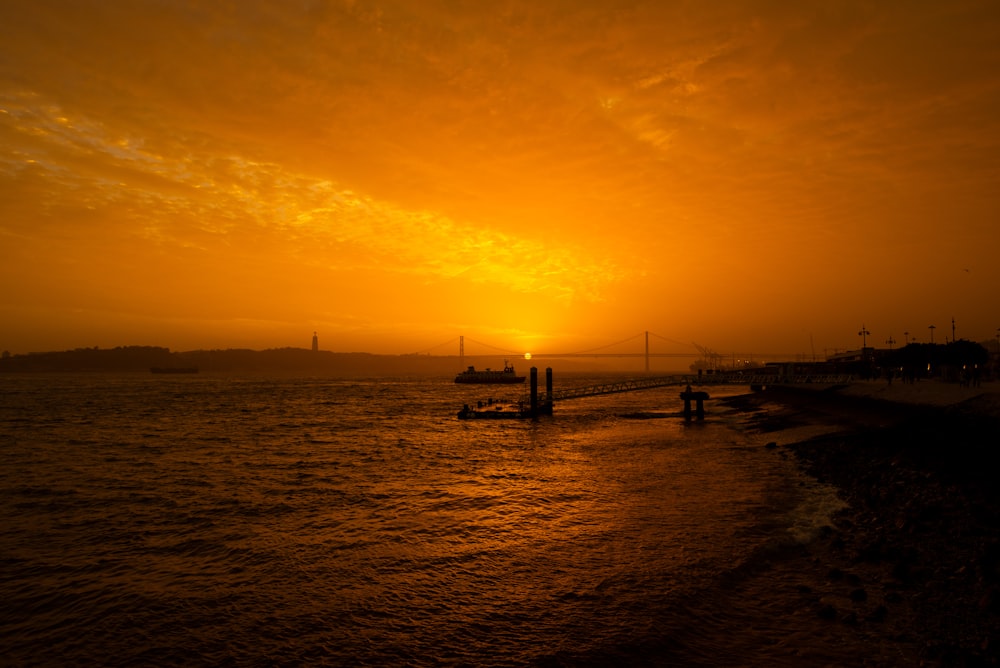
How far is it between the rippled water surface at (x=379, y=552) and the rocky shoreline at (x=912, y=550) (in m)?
1.89

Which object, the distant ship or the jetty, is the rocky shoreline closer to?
the jetty

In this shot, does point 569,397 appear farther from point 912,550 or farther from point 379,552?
point 912,550

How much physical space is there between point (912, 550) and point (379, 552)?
41.4 feet

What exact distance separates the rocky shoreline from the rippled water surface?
1888mm

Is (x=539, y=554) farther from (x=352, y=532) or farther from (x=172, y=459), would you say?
(x=172, y=459)

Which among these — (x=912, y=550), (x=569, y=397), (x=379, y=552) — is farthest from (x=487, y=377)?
(x=912, y=550)

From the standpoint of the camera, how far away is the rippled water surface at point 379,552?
32.1ft

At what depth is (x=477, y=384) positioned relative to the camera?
525 feet

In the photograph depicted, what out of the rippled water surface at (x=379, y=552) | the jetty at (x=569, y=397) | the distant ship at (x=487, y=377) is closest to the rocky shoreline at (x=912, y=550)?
the rippled water surface at (x=379, y=552)

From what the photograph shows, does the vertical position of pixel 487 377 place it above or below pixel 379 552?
below

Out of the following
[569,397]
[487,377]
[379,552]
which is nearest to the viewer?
[379,552]

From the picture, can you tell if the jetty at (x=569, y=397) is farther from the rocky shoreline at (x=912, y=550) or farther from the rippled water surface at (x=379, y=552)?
the rocky shoreline at (x=912, y=550)

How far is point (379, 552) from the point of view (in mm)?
14641

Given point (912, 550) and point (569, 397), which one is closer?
point (912, 550)
